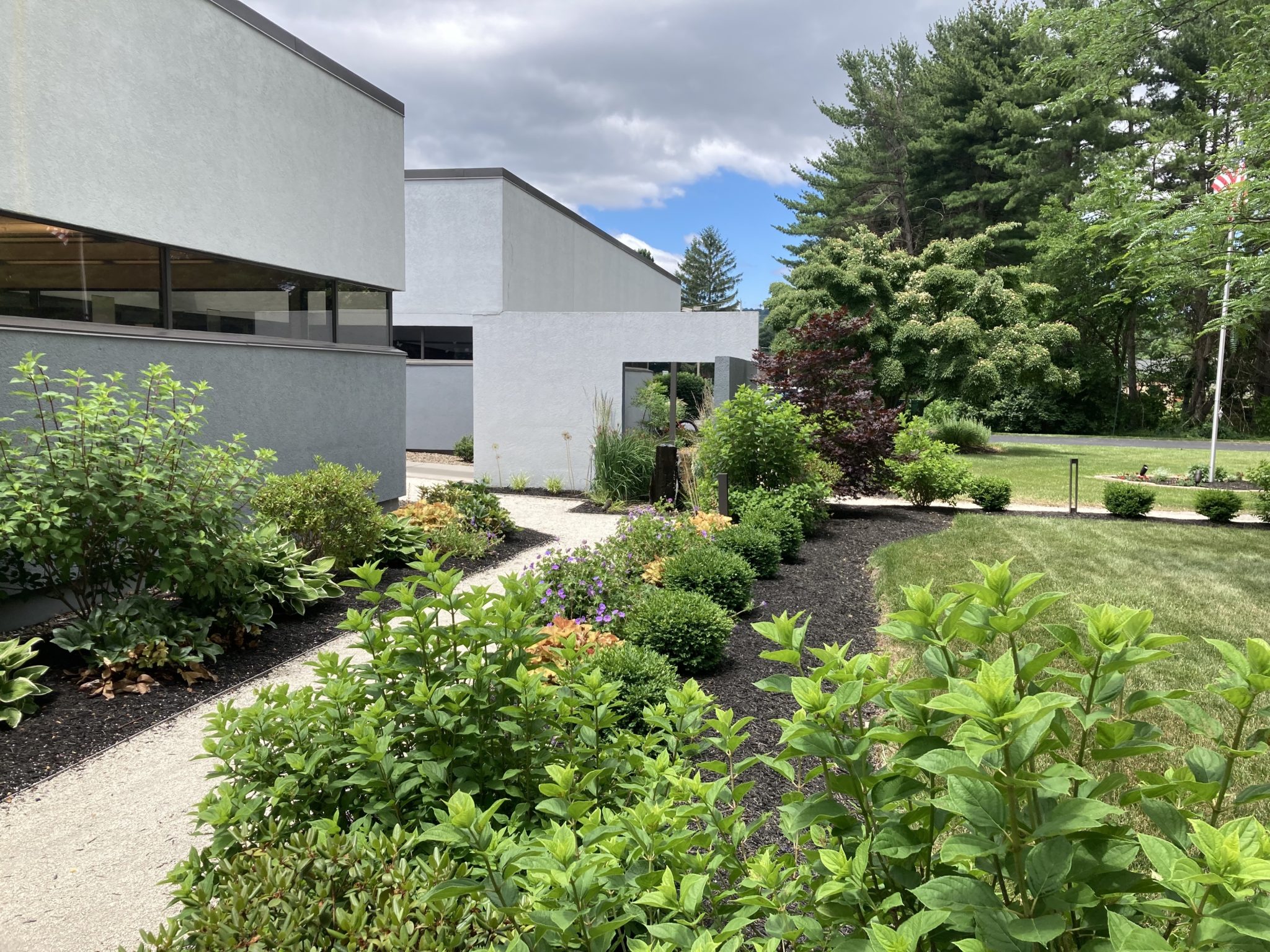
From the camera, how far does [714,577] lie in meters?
5.90

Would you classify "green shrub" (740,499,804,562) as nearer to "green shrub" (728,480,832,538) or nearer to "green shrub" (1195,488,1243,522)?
"green shrub" (728,480,832,538)

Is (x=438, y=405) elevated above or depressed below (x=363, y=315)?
below

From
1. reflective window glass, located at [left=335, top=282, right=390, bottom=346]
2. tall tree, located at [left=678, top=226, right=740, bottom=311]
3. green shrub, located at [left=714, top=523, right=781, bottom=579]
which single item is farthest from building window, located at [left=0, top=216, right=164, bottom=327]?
tall tree, located at [left=678, top=226, right=740, bottom=311]

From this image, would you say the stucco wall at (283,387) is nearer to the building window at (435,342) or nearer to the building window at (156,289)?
the building window at (156,289)

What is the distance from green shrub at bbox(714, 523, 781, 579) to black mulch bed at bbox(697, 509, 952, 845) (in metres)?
0.14


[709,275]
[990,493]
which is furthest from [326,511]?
[709,275]

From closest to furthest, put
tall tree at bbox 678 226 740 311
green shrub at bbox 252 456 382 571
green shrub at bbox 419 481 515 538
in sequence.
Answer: green shrub at bbox 252 456 382 571 < green shrub at bbox 419 481 515 538 < tall tree at bbox 678 226 740 311

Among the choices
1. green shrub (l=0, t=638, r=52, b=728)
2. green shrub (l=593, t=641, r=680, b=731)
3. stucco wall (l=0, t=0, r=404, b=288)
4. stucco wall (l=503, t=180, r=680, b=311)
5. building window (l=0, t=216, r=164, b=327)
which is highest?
stucco wall (l=503, t=180, r=680, b=311)

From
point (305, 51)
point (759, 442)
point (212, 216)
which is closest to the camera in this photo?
point (212, 216)

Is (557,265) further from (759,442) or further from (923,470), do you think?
(759,442)

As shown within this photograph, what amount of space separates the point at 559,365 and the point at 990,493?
768 cm

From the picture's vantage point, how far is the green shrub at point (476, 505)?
10.0m

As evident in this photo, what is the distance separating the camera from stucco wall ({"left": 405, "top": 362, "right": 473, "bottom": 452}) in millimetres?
20062

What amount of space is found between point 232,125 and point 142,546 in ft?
15.6
